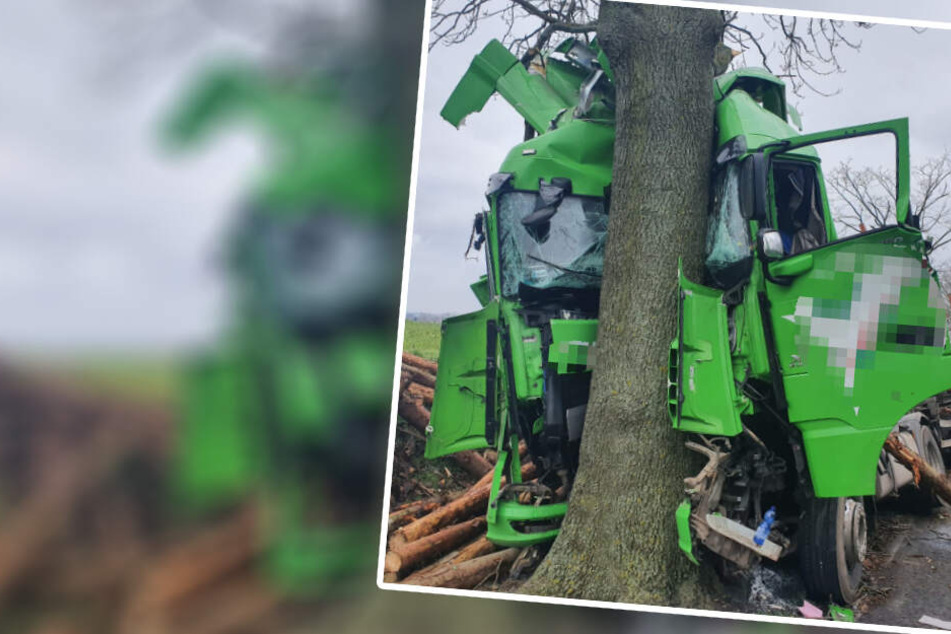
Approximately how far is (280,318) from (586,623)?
1653mm

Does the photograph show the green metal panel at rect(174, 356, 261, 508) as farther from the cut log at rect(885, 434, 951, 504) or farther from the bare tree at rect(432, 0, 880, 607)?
the cut log at rect(885, 434, 951, 504)

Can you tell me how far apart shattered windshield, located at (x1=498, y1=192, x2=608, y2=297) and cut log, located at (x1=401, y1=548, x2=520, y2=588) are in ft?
4.32

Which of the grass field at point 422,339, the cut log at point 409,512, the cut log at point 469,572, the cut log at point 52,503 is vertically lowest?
the cut log at point 469,572

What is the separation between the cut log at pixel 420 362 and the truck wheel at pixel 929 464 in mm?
2372

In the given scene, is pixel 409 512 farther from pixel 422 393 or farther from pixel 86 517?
pixel 86 517

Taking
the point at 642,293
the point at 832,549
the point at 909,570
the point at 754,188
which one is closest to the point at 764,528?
the point at 832,549

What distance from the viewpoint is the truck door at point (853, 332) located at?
2.60 metres

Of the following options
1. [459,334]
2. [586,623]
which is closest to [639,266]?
[459,334]

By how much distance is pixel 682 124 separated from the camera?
123 inches

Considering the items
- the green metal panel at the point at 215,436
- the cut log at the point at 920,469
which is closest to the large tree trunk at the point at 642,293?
the cut log at the point at 920,469

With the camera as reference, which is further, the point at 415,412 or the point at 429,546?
the point at 415,412

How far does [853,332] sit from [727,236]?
0.68 metres

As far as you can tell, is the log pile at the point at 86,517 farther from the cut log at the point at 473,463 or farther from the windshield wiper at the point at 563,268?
the windshield wiper at the point at 563,268

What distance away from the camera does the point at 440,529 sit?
11.1 ft
